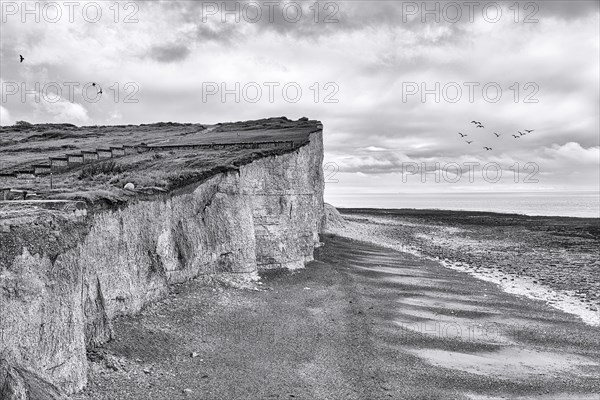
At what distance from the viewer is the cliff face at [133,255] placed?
10.3 metres

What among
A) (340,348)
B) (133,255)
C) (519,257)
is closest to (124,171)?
(133,255)

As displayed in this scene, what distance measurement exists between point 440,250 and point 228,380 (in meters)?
40.2

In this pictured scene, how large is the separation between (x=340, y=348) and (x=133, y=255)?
28.4ft

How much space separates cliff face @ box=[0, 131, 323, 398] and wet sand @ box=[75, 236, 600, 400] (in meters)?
1.02

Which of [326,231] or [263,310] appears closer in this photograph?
[263,310]

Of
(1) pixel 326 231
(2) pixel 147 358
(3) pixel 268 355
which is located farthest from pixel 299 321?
(1) pixel 326 231

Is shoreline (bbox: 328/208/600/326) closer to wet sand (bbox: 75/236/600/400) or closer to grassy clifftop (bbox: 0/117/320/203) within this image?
wet sand (bbox: 75/236/600/400)

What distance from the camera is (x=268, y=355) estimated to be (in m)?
16.2

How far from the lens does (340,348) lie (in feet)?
57.7

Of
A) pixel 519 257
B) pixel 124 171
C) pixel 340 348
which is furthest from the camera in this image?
pixel 519 257

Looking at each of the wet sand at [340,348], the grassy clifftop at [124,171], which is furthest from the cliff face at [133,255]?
the wet sand at [340,348]

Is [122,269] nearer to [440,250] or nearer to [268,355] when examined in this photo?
[268,355]

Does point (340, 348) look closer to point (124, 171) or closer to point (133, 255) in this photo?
point (133, 255)

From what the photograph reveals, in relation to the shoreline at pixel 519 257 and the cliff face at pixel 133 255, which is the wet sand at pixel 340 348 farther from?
the shoreline at pixel 519 257
